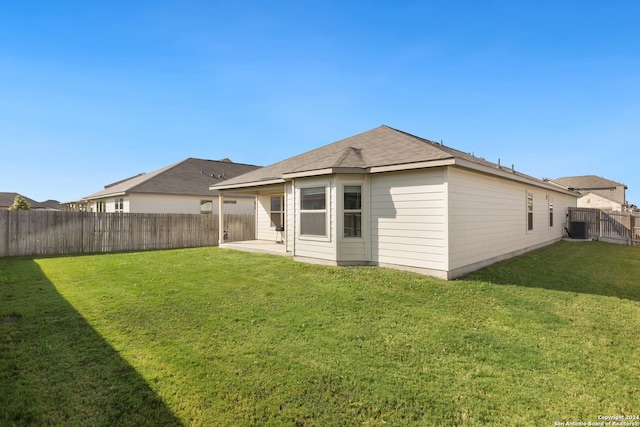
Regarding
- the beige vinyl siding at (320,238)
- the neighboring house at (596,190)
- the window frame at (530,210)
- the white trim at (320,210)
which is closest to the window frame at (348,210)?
the beige vinyl siding at (320,238)

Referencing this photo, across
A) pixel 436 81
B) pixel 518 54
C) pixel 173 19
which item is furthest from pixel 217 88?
pixel 518 54

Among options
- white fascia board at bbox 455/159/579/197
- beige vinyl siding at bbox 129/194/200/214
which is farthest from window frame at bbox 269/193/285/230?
white fascia board at bbox 455/159/579/197

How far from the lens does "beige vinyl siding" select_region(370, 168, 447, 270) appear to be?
24.0ft

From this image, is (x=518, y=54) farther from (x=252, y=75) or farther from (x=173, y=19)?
(x=173, y=19)

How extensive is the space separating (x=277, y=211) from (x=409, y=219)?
8055 mm

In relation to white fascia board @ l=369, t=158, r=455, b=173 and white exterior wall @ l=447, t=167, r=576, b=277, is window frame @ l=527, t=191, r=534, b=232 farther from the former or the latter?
white fascia board @ l=369, t=158, r=455, b=173

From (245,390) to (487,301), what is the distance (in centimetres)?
491

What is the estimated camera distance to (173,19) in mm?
10109

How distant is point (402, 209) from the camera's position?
7910 mm

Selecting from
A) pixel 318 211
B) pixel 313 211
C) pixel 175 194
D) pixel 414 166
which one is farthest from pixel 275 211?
pixel 414 166

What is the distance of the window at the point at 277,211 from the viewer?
47.0ft

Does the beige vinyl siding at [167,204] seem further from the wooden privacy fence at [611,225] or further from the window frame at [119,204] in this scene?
the wooden privacy fence at [611,225]

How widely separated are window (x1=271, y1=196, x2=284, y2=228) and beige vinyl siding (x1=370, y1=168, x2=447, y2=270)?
21.9 ft

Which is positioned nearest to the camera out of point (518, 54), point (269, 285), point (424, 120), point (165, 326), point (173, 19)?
point (165, 326)
